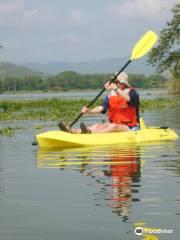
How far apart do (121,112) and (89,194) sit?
6977mm

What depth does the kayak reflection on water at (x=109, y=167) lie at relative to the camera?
26.9 ft

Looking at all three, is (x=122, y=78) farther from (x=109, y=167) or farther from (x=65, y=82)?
(x=65, y=82)

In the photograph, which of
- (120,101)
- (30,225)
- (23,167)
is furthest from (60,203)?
(120,101)

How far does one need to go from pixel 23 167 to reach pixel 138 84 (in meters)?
126

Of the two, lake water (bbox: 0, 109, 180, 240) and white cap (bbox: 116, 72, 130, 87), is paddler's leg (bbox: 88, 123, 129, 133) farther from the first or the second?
lake water (bbox: 0, 109, 180, 240)

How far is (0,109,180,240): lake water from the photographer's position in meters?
6.98

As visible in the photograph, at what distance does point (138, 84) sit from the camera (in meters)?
137

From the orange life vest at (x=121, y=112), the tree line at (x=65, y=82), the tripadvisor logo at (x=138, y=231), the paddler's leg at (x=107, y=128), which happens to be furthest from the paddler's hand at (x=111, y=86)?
the tree line at (x=65, y=82)

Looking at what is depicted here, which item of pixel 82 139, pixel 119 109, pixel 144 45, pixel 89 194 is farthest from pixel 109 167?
pixel 144 45

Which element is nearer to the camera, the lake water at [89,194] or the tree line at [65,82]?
the lake water at [89,194]

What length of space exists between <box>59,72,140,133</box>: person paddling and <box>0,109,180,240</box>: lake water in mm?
1613

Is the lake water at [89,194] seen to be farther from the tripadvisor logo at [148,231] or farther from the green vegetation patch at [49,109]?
the green vegetation patch at [49,109]

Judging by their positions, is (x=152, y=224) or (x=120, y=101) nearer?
(x=152, y=224)

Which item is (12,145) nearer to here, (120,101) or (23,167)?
(120,101)
